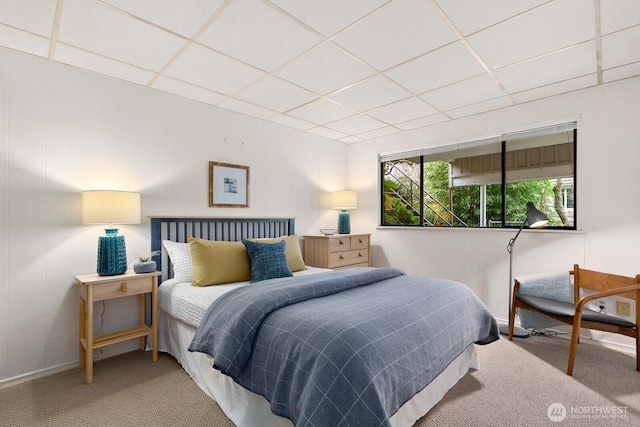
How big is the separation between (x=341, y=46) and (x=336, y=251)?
8.24ft

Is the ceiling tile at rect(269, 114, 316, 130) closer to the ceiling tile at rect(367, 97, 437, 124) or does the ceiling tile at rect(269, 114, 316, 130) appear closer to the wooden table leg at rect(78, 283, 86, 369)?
the ceiling tile at rect(367, 97, 437, 124)

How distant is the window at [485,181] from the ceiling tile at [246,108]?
187 cm

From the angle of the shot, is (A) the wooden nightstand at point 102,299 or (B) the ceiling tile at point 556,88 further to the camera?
(B) the ceiling tile at point 556,88

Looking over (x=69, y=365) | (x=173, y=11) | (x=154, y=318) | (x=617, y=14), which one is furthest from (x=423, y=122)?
(x=69, y=365)

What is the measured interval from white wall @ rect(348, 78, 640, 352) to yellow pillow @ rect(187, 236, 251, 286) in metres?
2.39

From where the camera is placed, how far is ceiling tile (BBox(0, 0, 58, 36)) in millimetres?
1878

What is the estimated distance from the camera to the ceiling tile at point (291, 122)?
3.92 meters

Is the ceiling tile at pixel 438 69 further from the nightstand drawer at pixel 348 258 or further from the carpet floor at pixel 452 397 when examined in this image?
the carpet floor at pixel 452 397

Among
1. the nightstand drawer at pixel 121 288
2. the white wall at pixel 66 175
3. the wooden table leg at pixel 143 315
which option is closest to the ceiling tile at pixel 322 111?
the white wall at pixel 66 175

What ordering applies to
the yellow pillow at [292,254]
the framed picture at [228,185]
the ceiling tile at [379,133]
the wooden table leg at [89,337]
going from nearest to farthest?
the wooden table leg at [89,337] → the yellow pillow at [292,254] → the framed picture at [228,185] → the ceiling tile at [379,133]

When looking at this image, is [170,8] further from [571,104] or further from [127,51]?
[571,104]

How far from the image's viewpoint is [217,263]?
112 inches

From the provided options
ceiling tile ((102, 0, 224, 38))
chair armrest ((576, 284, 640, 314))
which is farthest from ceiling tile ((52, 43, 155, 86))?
chair armrest ((576, 284, 640, 314))

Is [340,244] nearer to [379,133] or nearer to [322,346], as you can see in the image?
[379,133]
